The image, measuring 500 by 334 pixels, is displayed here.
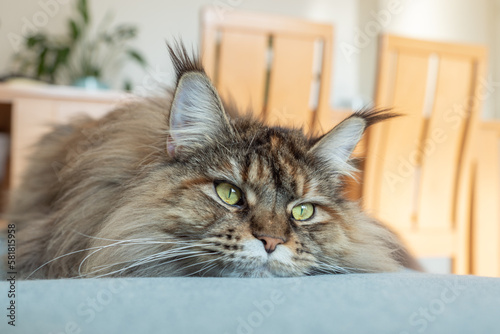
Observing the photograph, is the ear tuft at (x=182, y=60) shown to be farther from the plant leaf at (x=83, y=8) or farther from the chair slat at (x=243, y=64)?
the plant leaf at (x=83, y=8)

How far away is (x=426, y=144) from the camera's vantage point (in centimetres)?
252

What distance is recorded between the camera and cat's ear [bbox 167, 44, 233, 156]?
102 cm

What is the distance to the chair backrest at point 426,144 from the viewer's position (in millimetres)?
2447

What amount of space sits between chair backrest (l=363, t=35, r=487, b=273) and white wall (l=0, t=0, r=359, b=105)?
101 inches

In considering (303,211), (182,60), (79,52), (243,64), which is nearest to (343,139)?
(303,211)

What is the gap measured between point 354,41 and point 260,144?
5318 mm

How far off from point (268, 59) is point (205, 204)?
1.71 meters

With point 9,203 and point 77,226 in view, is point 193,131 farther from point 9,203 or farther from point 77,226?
point 9,203

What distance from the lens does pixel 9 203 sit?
1.77 meters

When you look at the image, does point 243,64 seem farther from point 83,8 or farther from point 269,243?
point 83,8

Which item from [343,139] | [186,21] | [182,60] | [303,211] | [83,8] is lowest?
[303,211]

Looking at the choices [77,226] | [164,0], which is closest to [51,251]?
[77,226]

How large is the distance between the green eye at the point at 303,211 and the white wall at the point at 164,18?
12.2 feet

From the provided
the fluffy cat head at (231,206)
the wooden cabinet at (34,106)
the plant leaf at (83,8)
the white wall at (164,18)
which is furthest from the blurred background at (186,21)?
the fluffy cat head at (231,206)
